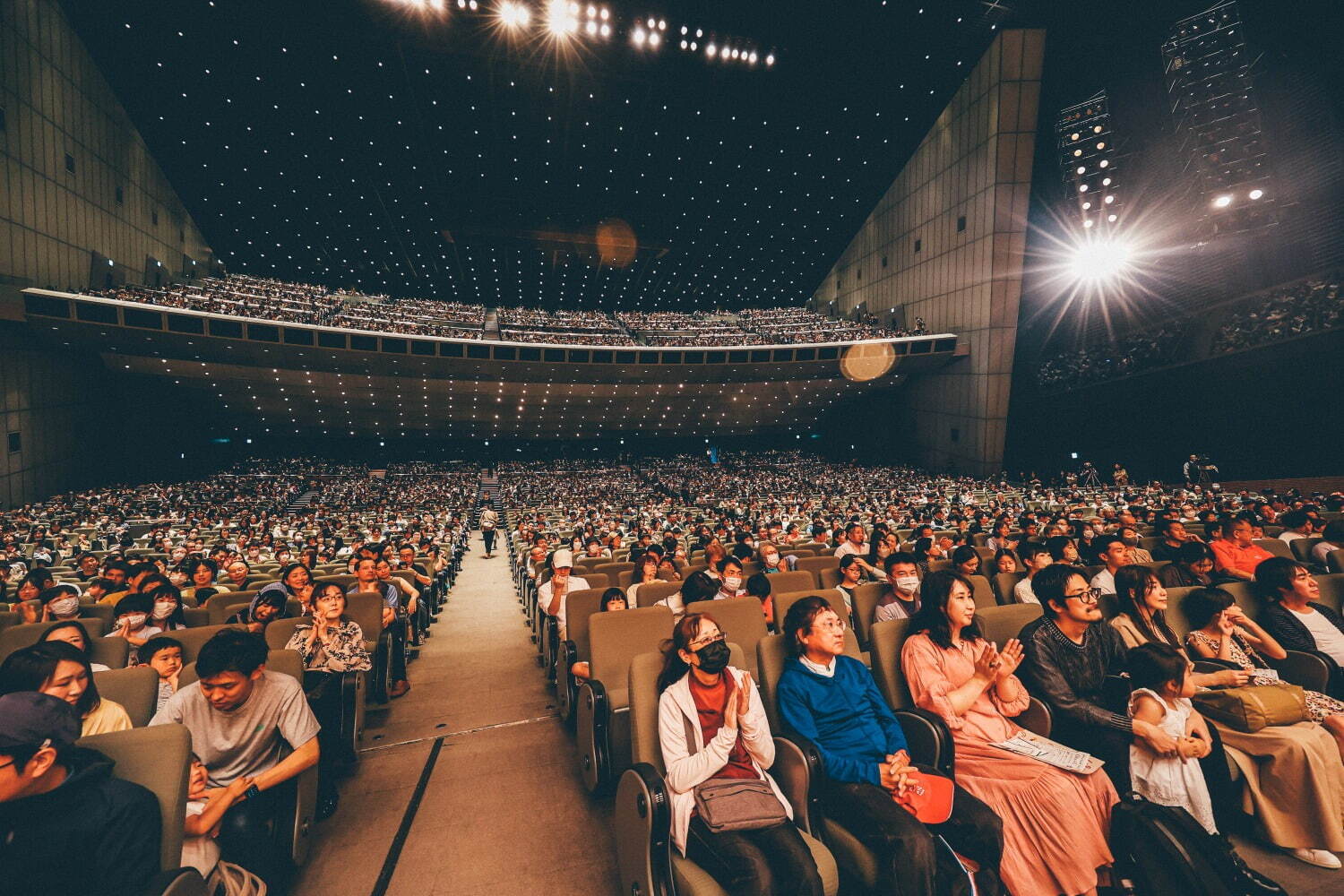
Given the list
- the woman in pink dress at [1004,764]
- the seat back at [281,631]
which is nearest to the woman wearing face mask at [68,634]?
the seat back at [281,631]

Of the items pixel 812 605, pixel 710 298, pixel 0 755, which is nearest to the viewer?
pixel 0 755

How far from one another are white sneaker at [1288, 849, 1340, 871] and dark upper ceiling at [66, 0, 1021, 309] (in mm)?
21147

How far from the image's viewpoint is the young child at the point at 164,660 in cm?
263

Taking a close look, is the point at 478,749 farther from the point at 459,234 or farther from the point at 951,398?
the point at 459,234

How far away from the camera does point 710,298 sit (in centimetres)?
4028

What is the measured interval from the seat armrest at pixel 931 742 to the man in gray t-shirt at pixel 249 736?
2.64 metres

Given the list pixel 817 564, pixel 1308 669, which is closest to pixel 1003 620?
pixel 1308 669

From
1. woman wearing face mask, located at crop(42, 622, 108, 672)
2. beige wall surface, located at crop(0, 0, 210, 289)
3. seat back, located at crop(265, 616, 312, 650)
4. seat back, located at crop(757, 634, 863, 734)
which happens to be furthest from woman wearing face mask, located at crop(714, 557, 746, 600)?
beige wall surface, located at crop(0, 0, 210, 289)

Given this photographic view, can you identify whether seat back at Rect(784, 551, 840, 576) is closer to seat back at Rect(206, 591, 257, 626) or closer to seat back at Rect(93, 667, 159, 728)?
seat back at Rect(93, 667, 159, 728)

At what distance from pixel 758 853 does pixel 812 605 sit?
90 cm

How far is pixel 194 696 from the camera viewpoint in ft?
6.76

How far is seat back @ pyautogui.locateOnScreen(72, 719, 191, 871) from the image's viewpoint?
58.9 inches

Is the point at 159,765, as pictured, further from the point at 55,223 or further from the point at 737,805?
the point at 55,223

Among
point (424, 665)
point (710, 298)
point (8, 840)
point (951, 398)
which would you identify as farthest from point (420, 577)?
point (710, 298)
